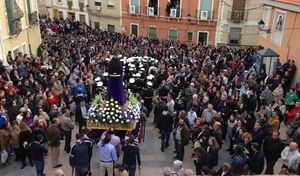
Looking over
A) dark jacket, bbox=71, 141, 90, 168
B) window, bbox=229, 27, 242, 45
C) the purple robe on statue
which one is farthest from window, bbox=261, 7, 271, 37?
dark jacket, bbox=71, 141, 90, 168

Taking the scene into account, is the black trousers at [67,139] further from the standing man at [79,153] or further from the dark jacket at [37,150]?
A: the standing man at [79,153]

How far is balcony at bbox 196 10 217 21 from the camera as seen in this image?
31.7 metres

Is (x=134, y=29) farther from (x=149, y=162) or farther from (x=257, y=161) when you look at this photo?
(x=257, y=161)

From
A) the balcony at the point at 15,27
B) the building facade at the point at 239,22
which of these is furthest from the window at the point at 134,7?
the balcony at the point at 15,27

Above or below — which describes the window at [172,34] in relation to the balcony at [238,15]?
below

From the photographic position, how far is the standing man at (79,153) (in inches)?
325

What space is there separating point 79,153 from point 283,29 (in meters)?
13.3

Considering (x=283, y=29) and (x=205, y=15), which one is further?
(x=205, y=15)

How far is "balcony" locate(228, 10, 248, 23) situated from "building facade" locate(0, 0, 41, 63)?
17431 millimetres

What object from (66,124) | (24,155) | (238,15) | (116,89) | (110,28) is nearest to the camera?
(24,155)

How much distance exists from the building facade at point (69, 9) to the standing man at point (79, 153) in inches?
1217

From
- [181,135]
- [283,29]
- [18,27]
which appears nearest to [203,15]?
[283,29]

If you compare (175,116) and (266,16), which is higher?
(266,16)

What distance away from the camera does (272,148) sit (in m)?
8.62
